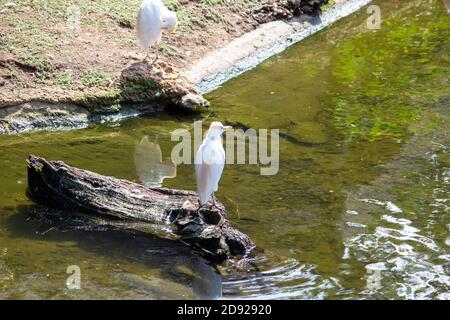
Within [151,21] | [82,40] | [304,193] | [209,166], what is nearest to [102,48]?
[82,40]

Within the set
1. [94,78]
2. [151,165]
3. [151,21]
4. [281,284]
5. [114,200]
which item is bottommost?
[281,284]

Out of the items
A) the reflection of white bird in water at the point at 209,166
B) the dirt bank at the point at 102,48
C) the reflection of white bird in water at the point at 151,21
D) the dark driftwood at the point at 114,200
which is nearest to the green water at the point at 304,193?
the dark driftwood at the point at 114,200

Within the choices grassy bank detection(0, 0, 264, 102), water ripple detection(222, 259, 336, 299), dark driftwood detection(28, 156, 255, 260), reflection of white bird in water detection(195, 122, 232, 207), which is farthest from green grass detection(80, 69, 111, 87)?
water ripple detection(222, 259, 336, 299)

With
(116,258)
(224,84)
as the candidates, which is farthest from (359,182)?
(224,84)

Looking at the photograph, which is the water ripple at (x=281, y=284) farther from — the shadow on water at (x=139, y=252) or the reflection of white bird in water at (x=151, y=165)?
the reflection of white bird in water at (x=151, y=165)

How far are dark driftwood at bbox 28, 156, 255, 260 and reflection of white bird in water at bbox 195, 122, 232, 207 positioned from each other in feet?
0.69

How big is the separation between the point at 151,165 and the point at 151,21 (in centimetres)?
232

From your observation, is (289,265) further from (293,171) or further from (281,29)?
(281,29)

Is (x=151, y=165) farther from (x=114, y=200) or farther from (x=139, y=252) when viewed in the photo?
(x=139, y=252)

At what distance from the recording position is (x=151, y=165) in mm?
8766

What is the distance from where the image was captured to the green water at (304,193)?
647 centimetres

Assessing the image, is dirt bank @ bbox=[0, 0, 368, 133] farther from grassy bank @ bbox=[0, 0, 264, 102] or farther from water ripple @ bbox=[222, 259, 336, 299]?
water ripple @ bbox=[222, 259, 336, 299]

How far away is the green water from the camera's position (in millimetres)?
6473

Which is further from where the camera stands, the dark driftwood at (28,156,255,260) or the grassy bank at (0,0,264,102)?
the grassy bank at (0,0,264,102)
